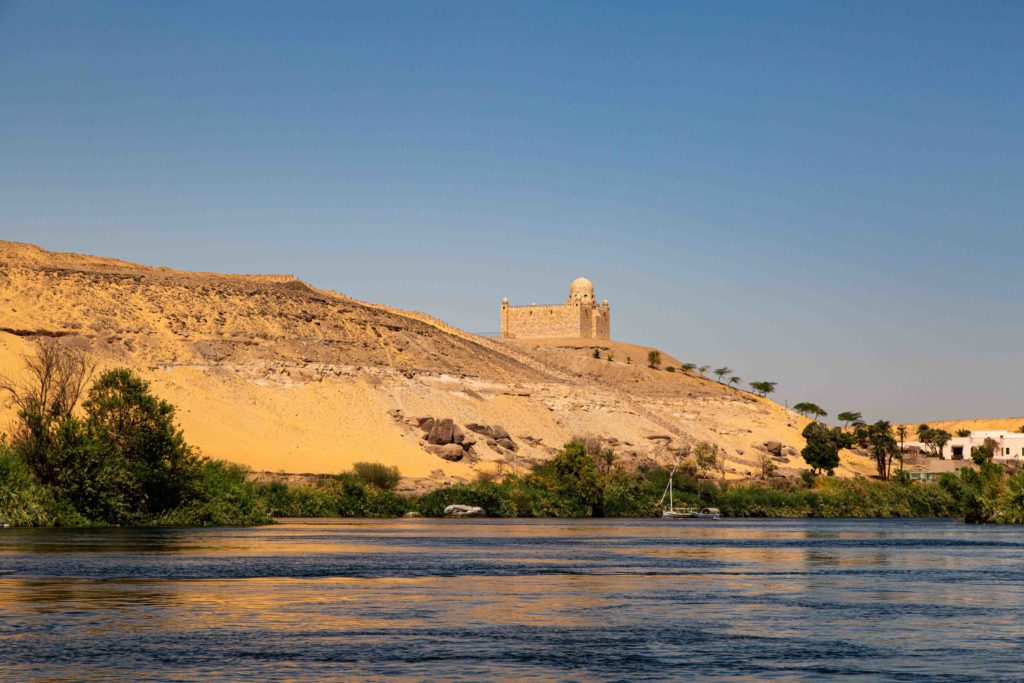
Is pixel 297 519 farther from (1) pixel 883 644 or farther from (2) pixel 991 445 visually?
(2) pixel 991 445

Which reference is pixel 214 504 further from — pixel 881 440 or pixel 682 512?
pixel 881 440

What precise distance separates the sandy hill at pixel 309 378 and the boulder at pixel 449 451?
0.66 feet

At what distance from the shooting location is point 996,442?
552ft

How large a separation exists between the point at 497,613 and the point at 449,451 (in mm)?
92715

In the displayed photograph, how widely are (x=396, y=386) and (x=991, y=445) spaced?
77.5m

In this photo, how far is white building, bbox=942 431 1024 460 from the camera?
164875 millimetres

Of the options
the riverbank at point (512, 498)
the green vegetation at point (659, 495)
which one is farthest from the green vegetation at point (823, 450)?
the green vegetation at point (659, 495)

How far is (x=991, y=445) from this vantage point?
547ft

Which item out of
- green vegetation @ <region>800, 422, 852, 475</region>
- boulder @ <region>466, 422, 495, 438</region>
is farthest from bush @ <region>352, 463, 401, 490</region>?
green vegetation @ <region>800, 422, 852, 475</region>

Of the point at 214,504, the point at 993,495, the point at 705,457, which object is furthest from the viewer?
the point at 705,457

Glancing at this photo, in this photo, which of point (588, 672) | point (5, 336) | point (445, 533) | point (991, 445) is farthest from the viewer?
point (991, 445)

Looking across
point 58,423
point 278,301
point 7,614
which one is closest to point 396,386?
point 278,301

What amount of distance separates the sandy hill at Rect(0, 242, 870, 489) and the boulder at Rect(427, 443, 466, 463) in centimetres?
20

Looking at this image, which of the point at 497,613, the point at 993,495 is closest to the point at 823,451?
the point at 993,495
